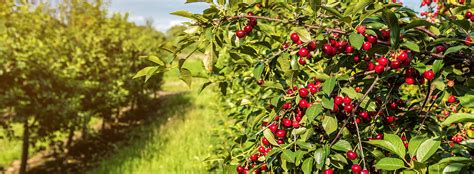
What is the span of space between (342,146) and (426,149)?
0.89 ft

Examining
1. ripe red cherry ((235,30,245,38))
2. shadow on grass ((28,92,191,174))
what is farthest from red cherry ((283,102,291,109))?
shadow on grass ((28,92,191,174))

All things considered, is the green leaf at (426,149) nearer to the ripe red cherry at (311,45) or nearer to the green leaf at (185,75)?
the ripe red cherry at (311,45)

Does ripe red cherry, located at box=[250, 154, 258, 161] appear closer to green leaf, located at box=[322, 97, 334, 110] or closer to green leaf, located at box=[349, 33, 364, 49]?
green leaf, located at box=[322, 97, 334, 110]

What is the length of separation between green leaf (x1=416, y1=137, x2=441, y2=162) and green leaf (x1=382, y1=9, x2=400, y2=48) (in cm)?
32

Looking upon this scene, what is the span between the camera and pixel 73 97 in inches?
281

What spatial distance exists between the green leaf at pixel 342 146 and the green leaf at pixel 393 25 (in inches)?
14.5

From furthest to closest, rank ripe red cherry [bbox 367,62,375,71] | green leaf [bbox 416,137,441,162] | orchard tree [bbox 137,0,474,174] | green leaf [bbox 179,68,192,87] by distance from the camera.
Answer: ripe red cherry [bbox 367,62,375,71], green leaf [bbox 179,68,192,87], orchard tree [bbox 137,0,474,174], green leaf [bbox 416,137,441,162]

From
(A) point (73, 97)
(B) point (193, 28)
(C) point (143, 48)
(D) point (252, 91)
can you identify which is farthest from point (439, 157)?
(C) point (143, 48)

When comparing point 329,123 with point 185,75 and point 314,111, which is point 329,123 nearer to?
point 314,111

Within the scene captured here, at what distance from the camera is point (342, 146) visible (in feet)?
4.08

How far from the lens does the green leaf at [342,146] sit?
48.3 inches

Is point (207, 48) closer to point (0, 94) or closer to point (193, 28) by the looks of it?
point (193, 28)

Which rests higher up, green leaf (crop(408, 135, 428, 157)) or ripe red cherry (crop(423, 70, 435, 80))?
ripe red cherry (crop(423, 70, 435, 80))

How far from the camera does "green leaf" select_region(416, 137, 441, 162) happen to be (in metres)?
1.04
